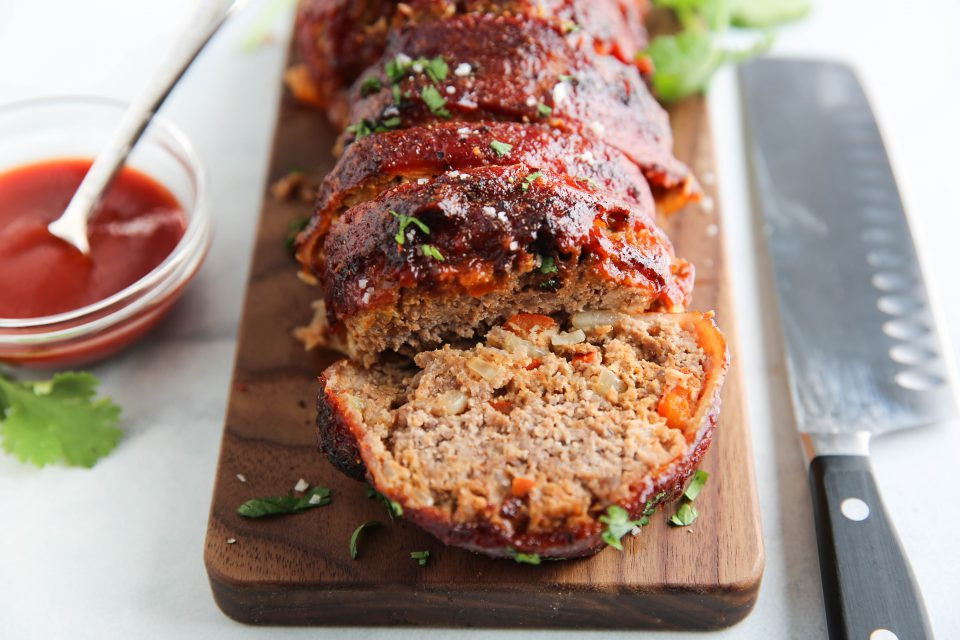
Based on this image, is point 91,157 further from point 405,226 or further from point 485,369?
point 485,369

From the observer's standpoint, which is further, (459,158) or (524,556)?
(459,158)

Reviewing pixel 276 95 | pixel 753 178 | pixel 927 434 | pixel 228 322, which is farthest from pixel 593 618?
pixel 276 95

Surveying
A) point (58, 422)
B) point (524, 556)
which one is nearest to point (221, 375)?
point (58, 422)

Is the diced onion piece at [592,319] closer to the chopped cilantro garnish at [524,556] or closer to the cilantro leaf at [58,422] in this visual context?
the chopped cilantro garnish at [524,556]

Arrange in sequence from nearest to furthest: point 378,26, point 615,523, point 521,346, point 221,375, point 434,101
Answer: point 615,523 < point 521,346 < point 434,101 < point 221,375 < point 378,26

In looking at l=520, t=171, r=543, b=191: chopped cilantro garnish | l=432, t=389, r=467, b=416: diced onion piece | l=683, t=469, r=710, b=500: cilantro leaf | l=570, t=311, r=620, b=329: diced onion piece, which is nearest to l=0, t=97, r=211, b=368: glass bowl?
l=432, t=389, r=467, b=416: diced onion piece

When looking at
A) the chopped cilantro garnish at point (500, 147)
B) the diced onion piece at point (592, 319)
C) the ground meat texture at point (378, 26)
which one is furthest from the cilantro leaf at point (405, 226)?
the ground meat texture at point (378, 26)
